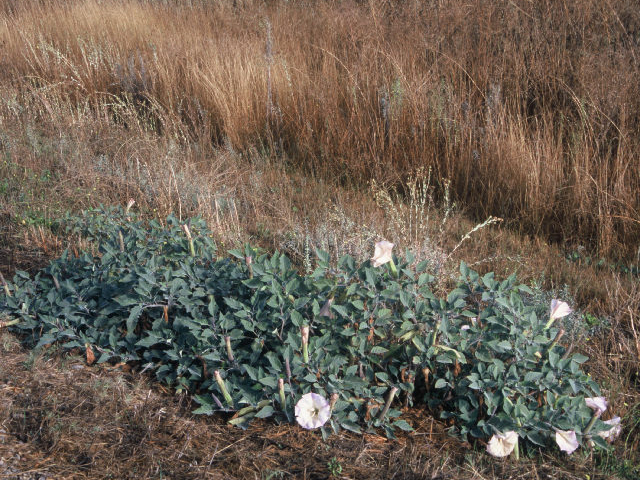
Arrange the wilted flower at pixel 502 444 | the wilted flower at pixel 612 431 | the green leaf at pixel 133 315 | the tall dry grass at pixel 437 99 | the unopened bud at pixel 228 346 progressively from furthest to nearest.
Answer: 1. the tall dry grass at pixel 437 99
2. the green leaf at pixel 133 315
3. the unopened bud at pixel 228 346
4. the wilted flower at pixel 612 431
5. the wilted flower at pixel 502 444

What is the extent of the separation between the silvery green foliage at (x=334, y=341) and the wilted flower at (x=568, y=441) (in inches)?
2.4

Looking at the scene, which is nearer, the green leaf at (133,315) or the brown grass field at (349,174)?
the brown grass field at (349,174)

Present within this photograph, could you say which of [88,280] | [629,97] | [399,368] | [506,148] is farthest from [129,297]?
[629,97]

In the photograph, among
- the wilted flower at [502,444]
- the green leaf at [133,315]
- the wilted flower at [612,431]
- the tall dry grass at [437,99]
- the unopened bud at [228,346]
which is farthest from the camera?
the tall dry grass at [437,99]

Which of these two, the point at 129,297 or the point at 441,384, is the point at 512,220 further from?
the point at 129,297

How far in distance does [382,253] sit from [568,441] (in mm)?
885

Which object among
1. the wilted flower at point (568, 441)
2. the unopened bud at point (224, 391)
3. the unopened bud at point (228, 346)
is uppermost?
the unopened bud at point (228, 346)

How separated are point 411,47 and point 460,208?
168 cm

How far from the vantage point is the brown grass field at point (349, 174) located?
78.8 inches

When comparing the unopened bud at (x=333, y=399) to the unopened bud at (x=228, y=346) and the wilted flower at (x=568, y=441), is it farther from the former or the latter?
the wilted flower at (x=568, y=441)

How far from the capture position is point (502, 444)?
1.88 metres

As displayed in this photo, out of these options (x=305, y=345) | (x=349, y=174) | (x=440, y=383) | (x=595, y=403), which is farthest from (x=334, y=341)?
(x=349, y=174)

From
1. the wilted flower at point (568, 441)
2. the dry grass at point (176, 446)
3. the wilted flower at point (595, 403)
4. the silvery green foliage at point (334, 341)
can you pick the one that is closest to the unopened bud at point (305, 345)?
the silvery green foliage at point (334, 341)

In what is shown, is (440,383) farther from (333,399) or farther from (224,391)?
(224,391)
